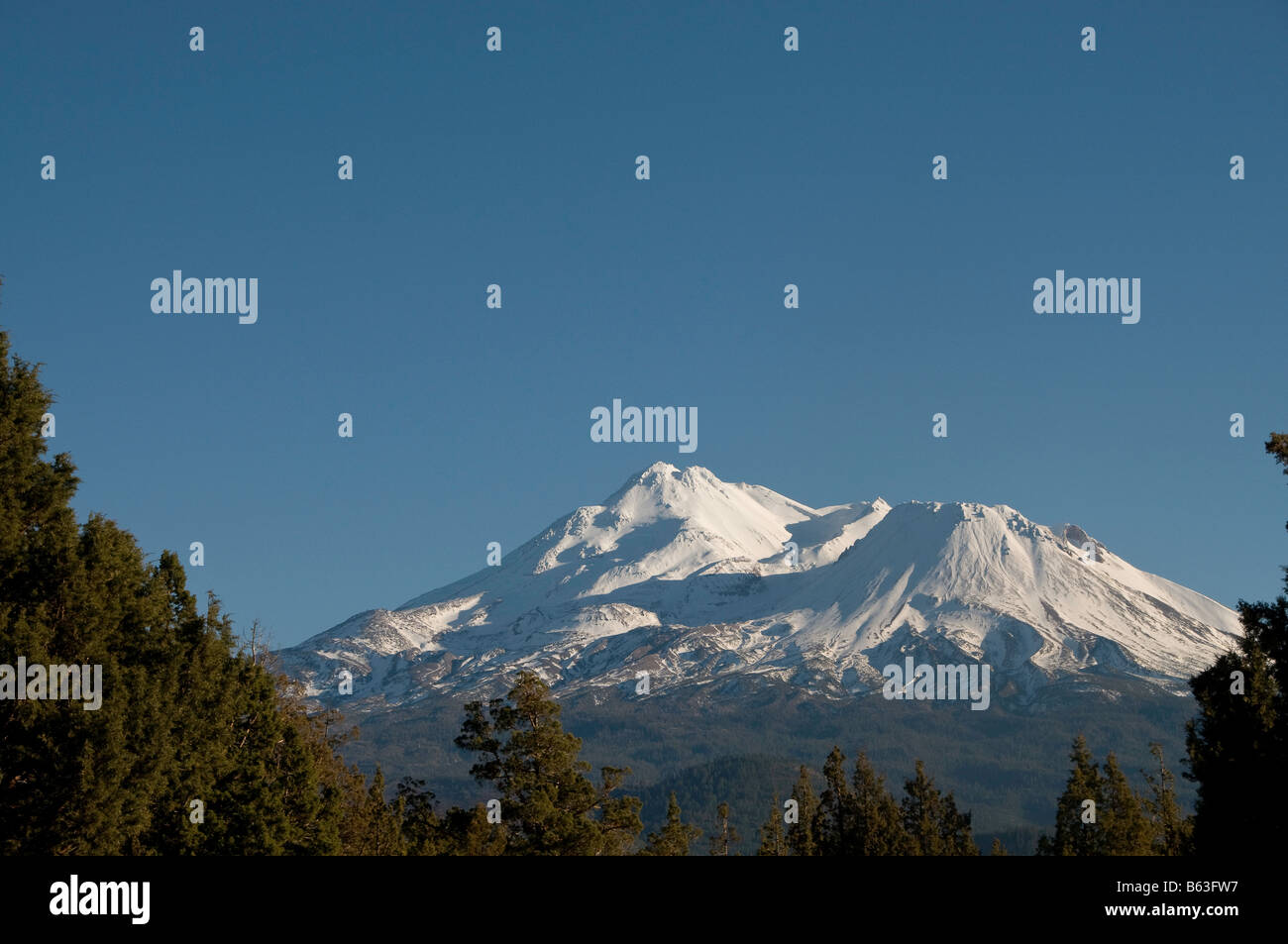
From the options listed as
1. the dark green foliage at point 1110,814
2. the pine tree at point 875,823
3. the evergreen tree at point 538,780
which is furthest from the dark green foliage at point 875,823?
the evergreen tree at point 538,780

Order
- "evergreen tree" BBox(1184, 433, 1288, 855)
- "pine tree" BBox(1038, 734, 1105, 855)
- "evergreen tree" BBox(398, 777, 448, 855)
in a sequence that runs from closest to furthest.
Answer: "evergreen tree" BBox(1184, 433, 1288, 855) → "evergreen tree" BBox(398, 777, 448, 855) → "pine tree" BBox(1038, 734, 1105, 855)

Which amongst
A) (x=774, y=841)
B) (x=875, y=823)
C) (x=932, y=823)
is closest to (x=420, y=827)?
(x=774, y=841)

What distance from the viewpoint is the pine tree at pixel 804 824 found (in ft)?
282

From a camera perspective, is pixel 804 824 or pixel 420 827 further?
pixel 804 824

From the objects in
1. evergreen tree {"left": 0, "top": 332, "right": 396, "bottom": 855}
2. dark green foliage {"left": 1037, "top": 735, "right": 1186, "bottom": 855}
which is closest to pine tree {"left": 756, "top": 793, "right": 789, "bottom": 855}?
dark green foliage {"left": 1037, "top": 735, "right": 1186, "bottom": 855}

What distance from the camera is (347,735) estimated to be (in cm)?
4900

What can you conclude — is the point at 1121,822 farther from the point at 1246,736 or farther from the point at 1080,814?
the point at 1246,736

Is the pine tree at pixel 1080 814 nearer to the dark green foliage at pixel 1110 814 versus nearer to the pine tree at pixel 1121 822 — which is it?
the dark green foliage at pixel 1110 814

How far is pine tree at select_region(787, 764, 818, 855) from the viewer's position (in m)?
86.1

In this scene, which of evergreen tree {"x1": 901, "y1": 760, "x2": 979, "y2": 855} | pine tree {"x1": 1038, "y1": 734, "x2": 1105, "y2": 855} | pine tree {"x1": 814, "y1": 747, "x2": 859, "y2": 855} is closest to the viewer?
pine tree {"x1": 1038, "y1": 734, "x2": 1105, "y2": 855}

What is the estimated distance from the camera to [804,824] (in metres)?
90.8

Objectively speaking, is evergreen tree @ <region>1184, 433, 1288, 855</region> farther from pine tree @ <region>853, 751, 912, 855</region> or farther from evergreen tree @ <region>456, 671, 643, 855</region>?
pine tree @ <region>853, 751, 912, 855</region>
